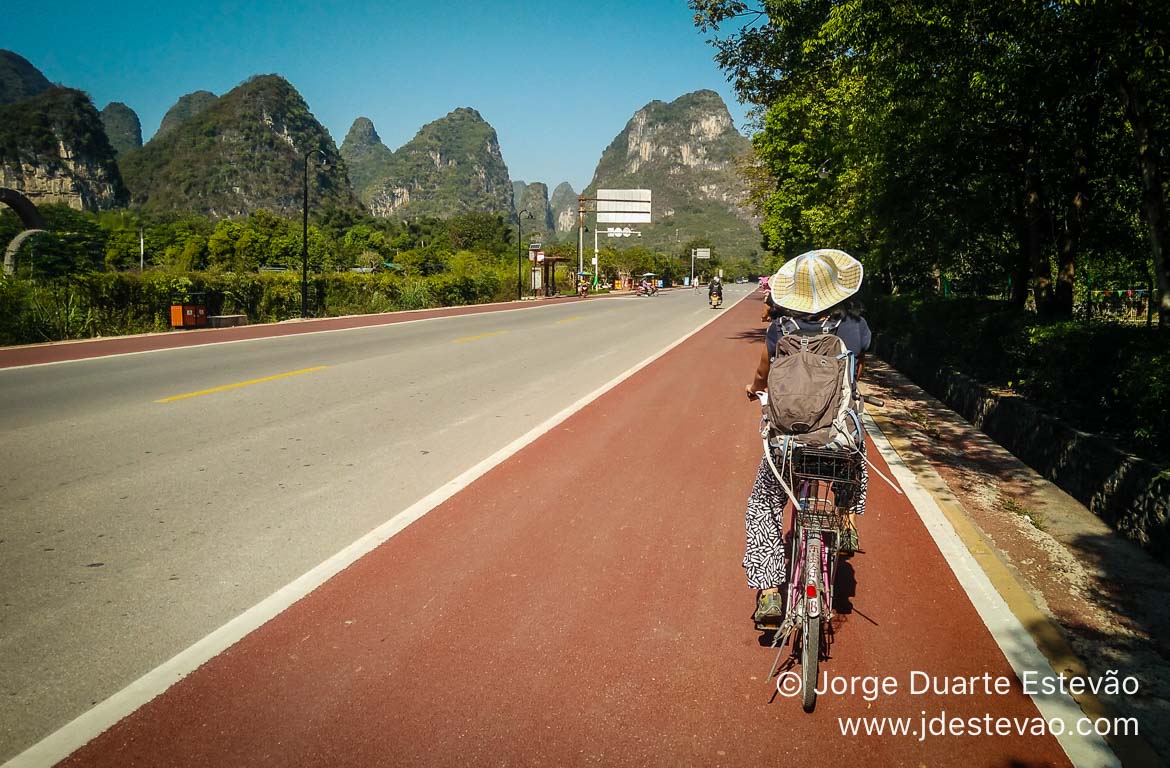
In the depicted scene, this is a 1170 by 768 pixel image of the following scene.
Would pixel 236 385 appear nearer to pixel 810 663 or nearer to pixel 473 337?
pixel 473 337

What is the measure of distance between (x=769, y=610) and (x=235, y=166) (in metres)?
174

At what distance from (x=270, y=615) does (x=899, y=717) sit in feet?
9.96

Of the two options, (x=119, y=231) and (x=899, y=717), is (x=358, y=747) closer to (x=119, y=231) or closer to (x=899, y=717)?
(x=899, y=717)

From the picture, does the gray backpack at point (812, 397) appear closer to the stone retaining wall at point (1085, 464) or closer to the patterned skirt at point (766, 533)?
the patterned skirt at point (766, 533)

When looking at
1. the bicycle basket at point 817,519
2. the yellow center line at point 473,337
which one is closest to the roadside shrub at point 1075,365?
the bicycle basket at point 817,519

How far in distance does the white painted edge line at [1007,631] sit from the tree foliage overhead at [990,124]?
4.55 meters

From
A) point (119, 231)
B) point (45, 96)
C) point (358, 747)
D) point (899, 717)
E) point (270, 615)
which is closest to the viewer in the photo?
point (358, 747)

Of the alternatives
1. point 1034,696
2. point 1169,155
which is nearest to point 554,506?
point 1034,696

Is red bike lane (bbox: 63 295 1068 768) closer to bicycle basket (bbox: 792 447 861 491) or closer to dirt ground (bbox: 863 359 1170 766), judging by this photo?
dirt ground (bbox: 863 359 1170 766)

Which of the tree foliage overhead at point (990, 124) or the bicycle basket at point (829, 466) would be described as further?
the tree foliage overhead at point (990, 124)

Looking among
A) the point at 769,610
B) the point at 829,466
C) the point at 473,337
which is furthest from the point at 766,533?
the point at 473,337

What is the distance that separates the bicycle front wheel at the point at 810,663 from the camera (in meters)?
3.21

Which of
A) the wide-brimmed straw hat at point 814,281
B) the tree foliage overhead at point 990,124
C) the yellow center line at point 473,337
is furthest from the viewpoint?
the yellow center line at point 473,337

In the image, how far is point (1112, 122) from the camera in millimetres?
10680
